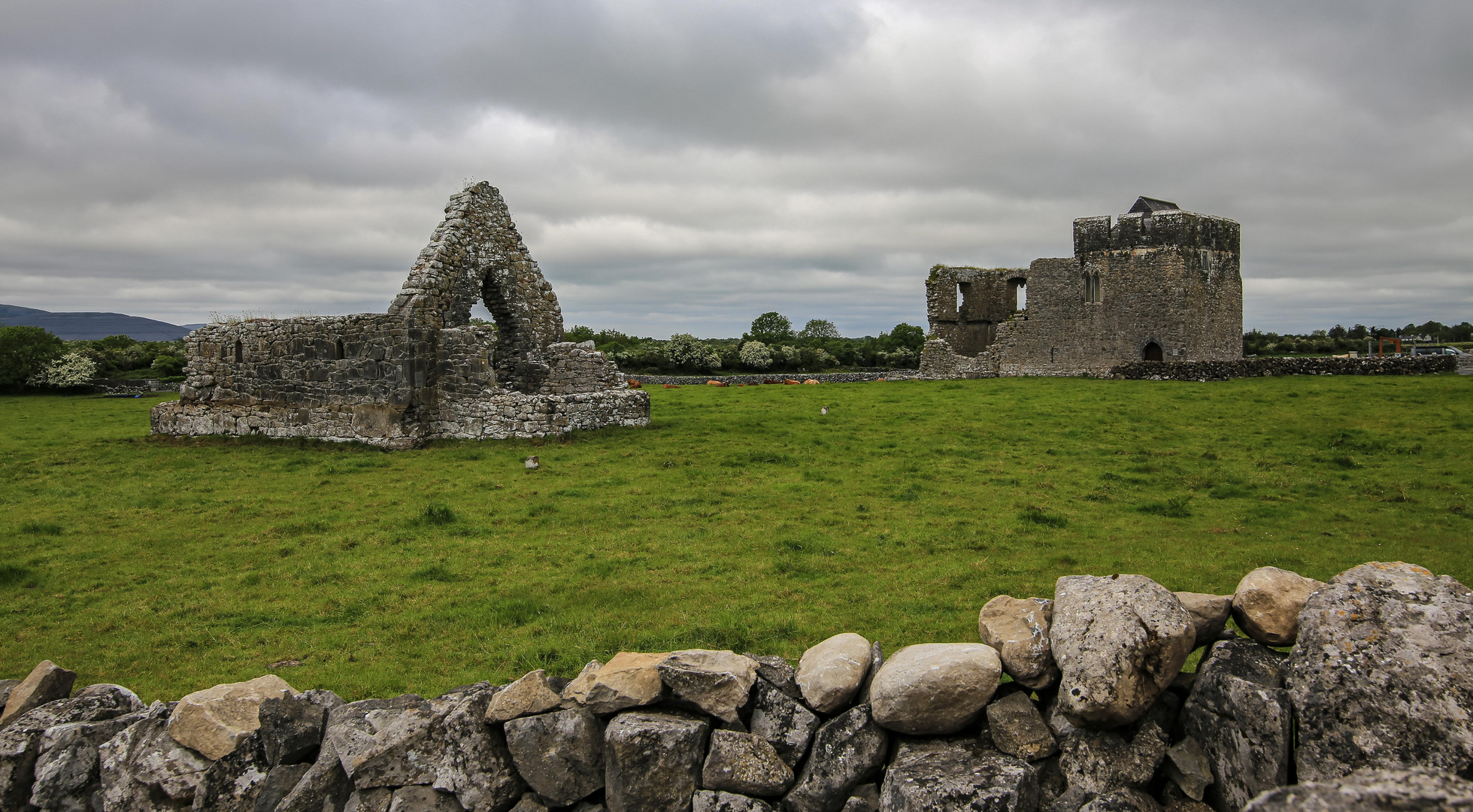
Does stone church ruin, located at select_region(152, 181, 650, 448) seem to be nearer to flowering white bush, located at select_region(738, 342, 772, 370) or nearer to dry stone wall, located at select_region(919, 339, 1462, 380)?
dry stone wall, located at select_region(919, 339, 1462, 380)

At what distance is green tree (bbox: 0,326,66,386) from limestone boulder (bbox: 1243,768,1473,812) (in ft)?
191

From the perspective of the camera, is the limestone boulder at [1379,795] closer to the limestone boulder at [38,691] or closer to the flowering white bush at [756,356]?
the limestone boulder at [38,691]

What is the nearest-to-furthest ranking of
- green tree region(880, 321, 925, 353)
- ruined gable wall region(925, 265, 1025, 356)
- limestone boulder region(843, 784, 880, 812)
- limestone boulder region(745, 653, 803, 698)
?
1. limestone boulder region(843, 784, 880, 812)
2. limestone boulder region(745, 653, 803, 698)
3. ruined gable wall region(925, 265, 1025, 356)
4. green tree region(880, 321, 925, 353)

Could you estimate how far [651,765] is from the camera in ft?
13.1

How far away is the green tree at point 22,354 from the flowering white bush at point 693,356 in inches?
1446

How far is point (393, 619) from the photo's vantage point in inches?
303

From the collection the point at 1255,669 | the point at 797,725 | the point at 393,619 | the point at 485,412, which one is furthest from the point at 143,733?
the point at 485,412

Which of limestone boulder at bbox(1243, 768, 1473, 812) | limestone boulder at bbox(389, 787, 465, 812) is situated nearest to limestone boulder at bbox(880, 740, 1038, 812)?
limestone boulder at bbox(1243, 768, 1473, 812)

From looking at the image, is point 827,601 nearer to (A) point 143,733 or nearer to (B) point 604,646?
(B) point 604,646

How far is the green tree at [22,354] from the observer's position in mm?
42031

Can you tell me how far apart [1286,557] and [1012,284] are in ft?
137

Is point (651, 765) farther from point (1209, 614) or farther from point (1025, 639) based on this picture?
point (1209, 614)

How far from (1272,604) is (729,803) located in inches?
115

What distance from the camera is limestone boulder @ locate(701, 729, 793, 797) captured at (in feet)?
12.9
